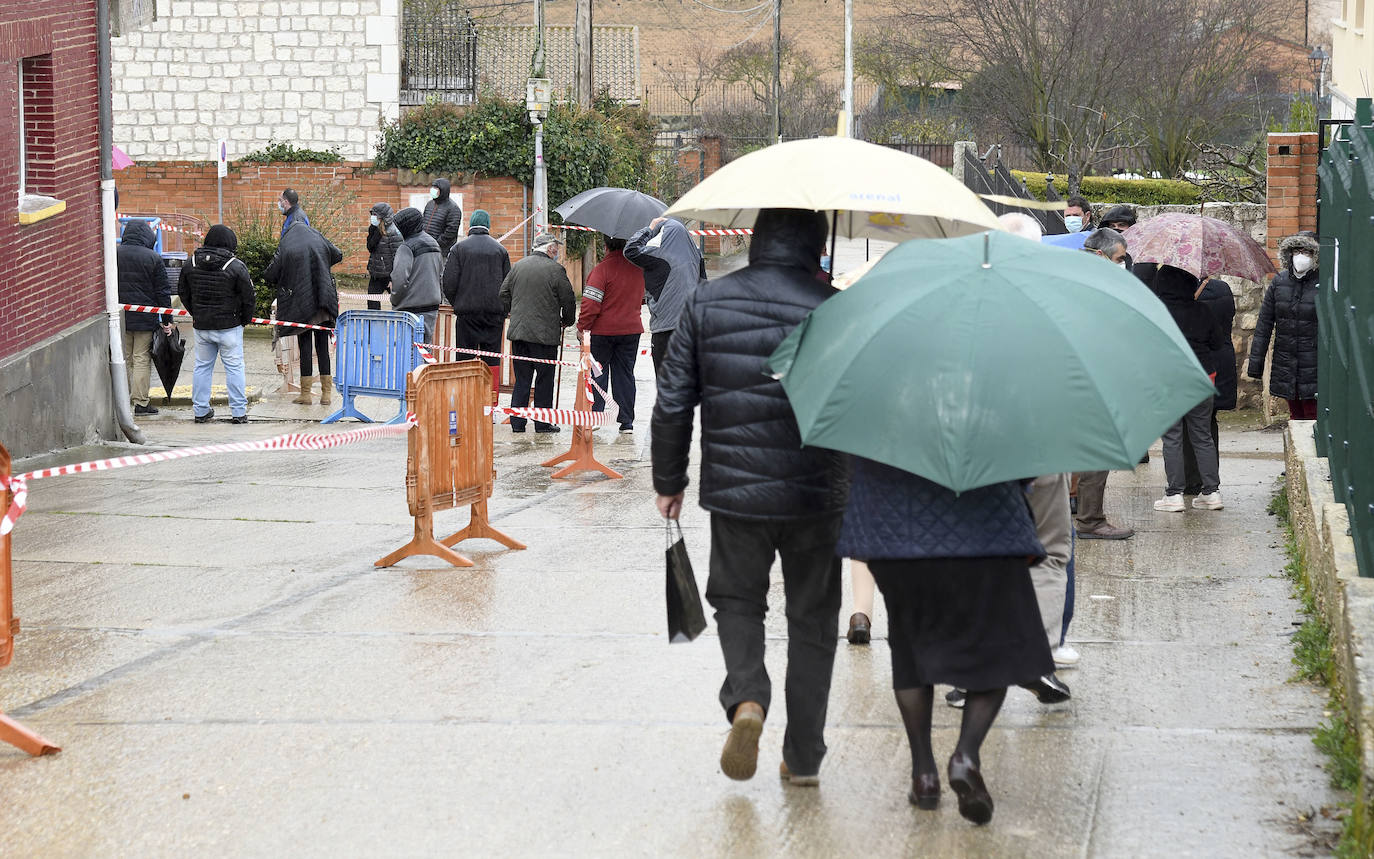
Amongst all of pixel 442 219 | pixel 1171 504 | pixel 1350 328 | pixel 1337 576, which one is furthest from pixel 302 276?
pixel 1337 576

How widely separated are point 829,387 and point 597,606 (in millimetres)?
3277

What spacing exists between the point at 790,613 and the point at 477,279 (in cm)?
961

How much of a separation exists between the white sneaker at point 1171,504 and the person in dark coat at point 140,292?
911cm

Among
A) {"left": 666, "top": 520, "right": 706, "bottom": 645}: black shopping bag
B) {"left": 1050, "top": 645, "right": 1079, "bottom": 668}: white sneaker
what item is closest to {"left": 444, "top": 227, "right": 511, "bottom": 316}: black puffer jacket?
{"left": 1050, "top": 645, "right": 1079, "bottom": 668}: white sneaker

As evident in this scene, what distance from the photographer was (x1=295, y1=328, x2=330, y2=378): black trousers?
53.0 feet

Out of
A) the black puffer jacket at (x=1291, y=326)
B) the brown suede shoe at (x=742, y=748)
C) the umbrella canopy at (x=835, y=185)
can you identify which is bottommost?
the brown suede shoe at (x=742, y=748)

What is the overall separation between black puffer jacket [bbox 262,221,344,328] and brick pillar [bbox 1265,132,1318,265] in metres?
8.89

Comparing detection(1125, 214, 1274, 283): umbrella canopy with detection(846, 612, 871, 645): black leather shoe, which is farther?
detection(1125, 214, 1274, 283): umbrella canopy

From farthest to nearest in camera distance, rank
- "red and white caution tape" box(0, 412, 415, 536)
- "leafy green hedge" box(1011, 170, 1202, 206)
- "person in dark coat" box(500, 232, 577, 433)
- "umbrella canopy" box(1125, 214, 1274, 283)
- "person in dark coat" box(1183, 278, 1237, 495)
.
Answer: "leafy green hedge" box(1011, 170, 1202, 206)
"person in dark coat" box(500, 232, 577, 433)
"person in dark coat" box(1183, 278, 1237, 495)
"umbrella canopy" box(1125, 214, 1274, 283)
"red and white caution tape" box(0, 412, 415, 536)

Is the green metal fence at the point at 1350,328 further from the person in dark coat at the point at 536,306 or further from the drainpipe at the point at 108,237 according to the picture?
the drainpipe at the point at 108,237

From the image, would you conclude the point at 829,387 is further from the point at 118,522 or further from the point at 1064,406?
the point at 118,522

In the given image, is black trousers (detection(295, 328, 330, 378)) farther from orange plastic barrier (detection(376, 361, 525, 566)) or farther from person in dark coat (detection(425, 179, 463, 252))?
orange plastic barrier (detection(376, 361, 525, 566))

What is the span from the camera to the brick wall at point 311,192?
92.3 feet

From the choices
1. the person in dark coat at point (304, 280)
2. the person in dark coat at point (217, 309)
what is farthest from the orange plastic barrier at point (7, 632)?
the person in dark coat at point (304, 280)
